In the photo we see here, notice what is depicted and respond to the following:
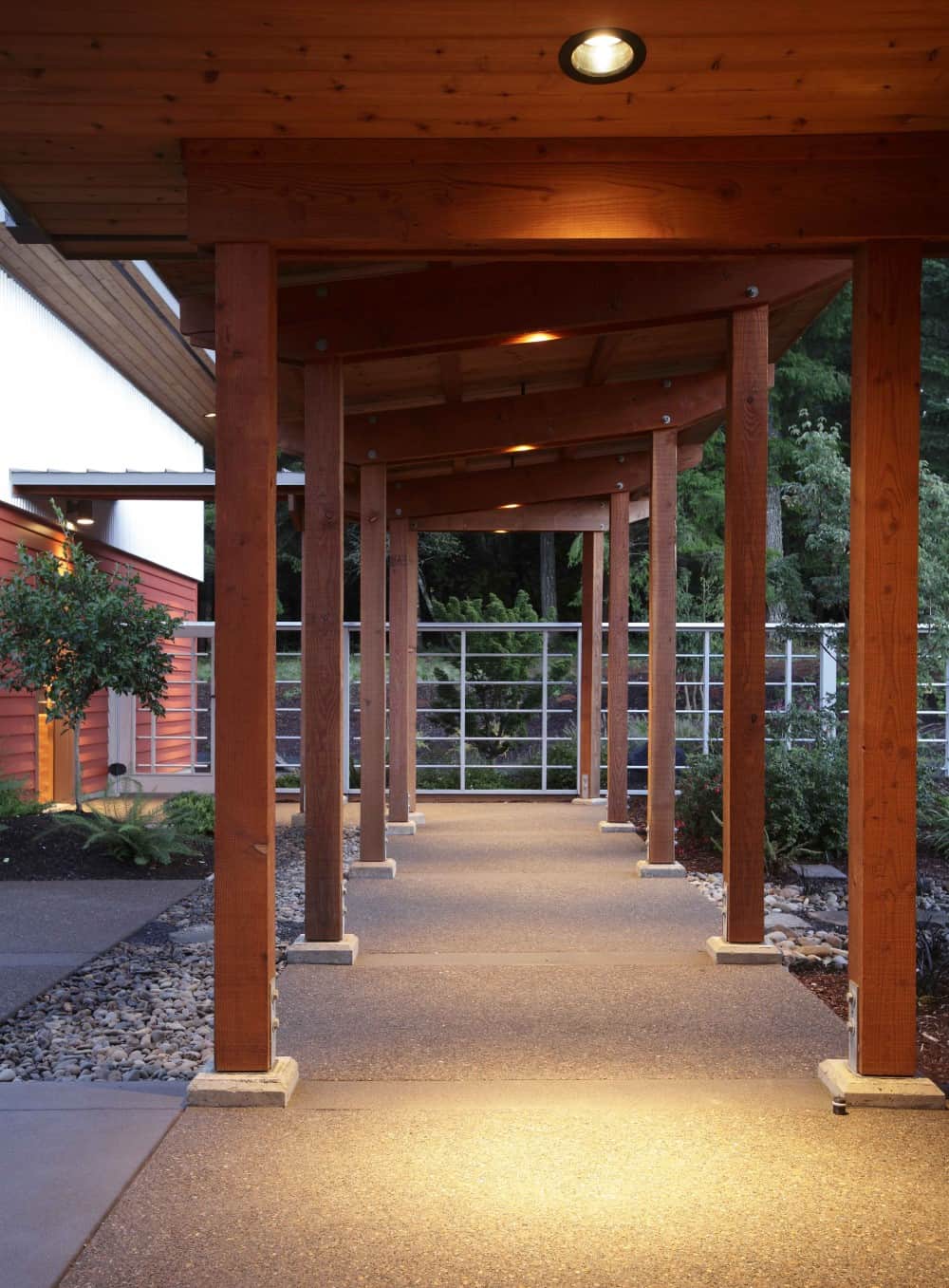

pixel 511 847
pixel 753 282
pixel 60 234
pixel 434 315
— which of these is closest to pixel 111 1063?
pixel 60 234

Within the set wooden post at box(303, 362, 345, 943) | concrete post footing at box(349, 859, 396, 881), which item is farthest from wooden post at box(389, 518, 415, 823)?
wooden post at box(303, 362, 345, 943)

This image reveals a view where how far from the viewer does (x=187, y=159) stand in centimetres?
409

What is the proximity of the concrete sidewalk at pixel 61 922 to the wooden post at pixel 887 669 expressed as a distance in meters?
3.41

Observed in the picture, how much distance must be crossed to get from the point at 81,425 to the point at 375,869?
24.2 feet

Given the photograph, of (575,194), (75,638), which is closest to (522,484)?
(75,638)

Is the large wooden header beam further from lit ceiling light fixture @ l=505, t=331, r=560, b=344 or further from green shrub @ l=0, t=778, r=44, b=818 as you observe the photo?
lit ceiling light fixture @ l=505, t=331, r=560, b=344

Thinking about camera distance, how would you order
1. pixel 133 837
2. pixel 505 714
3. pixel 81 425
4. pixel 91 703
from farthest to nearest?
pixel 505 714 → pixel 91 703 → pixel 81 425 → pixel 133 837

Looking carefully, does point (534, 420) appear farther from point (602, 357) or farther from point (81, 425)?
point (81, 425)

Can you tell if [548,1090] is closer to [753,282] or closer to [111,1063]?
[111,1063]

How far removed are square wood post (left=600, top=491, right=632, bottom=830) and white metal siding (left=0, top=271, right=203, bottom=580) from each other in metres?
5.47

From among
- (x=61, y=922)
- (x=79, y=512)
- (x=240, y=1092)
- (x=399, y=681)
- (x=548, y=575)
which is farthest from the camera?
(x=548, y=575)

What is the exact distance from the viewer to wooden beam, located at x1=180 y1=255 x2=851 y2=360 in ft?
20.3

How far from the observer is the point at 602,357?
8469 millimetres

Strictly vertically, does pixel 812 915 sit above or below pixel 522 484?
below
